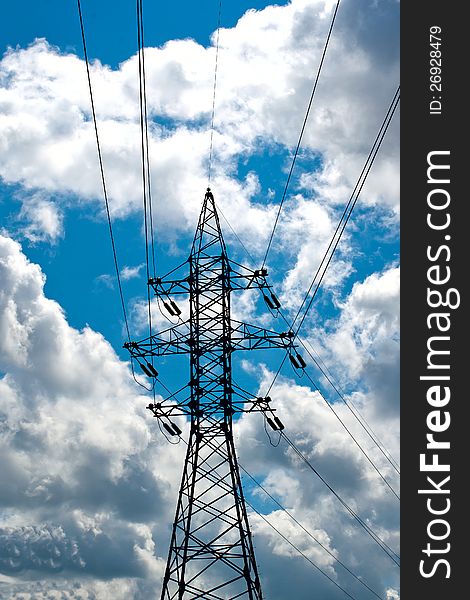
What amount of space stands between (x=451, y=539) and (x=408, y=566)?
4.33 ft

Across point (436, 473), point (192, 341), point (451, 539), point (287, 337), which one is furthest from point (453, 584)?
point (192, 341)

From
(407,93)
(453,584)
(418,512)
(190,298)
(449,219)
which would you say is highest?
(190,298)

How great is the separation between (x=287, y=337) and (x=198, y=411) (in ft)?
15.7

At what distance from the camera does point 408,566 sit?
21922 mm

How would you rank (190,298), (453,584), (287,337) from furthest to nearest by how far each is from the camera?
1. (190,298)
2. (287,337)
3. (453,584)

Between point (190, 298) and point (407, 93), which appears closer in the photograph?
point (407, 93)

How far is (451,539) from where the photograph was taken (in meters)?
21.7

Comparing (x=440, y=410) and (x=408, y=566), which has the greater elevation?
(x=440, y=410)

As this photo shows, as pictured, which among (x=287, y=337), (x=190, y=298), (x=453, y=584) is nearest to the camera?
(x=453, y=584)

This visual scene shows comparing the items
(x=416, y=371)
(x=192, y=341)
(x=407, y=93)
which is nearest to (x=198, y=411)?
(x=192, y=341)

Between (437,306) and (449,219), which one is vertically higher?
(449,219)

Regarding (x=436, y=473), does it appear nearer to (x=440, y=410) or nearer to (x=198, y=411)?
(x=440, y=410)

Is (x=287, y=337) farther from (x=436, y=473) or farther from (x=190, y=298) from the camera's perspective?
(x=436, y=473)

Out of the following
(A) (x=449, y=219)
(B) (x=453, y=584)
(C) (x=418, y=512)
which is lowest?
(B) (x=453, y=584)
